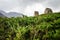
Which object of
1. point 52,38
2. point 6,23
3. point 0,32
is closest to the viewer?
point 52,38

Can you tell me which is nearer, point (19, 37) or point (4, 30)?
point (19, 37)

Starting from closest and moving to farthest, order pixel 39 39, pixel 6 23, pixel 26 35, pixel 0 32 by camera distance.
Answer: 1. pixel 39 39
2. pixel 26 35
3. pixel 0 32
4. pixel 6 23

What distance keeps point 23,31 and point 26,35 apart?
2.87 m

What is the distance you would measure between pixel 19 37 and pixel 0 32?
25.0 m

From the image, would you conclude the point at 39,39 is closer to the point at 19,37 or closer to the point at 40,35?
the point at 40,35

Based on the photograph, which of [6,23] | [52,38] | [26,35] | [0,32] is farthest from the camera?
[6,23]

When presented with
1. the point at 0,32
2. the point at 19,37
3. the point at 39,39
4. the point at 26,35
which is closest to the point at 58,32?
the point at 39,39

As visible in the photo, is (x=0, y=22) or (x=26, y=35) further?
(x=0, y=22)

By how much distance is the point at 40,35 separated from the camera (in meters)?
49.2

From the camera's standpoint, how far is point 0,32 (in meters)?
84.2

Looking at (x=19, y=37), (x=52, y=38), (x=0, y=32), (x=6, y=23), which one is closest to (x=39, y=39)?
A: (x=52, y=38)

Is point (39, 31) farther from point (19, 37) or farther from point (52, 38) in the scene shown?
point (19, 37)

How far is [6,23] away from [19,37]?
3448 cm

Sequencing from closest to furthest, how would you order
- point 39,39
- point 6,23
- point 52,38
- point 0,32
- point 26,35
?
point 52,38 < point 39,39 < point 26,35 < point 0,32 < point 6,23
